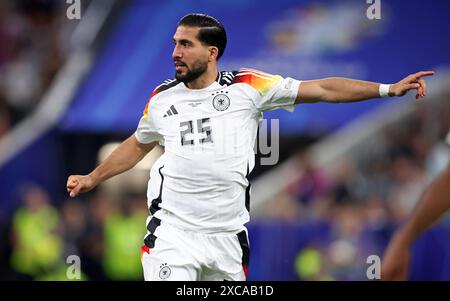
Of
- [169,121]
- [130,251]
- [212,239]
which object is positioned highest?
[169,121]

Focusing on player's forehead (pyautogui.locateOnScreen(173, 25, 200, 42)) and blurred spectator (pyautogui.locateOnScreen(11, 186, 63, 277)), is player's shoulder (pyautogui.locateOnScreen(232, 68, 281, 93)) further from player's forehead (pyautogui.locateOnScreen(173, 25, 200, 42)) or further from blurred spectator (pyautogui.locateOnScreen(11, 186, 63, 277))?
blurred spectator (pyautogui.locateOnScreen(11, 186, 63, 277))

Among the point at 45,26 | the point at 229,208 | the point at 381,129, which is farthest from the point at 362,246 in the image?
the point at 45,26

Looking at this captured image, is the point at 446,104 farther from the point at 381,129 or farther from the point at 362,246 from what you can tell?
the point at 362,246

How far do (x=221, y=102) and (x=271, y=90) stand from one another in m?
0.37

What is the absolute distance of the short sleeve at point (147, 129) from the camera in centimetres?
678

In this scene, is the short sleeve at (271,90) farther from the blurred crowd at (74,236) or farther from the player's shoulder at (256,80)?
the blurred crowd at (74,236)

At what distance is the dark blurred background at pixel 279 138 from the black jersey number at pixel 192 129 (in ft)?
14.8

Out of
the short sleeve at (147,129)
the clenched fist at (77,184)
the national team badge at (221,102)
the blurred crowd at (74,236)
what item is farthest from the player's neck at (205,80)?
the blurred crowd at (74,236)

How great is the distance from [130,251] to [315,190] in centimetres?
243

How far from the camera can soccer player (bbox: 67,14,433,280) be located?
6422 mm

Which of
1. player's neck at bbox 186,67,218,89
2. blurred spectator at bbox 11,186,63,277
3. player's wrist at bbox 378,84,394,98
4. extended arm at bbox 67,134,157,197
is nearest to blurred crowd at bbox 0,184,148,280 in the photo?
blurred spectator at bbox 11,186,63,277

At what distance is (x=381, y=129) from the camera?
1213 cm

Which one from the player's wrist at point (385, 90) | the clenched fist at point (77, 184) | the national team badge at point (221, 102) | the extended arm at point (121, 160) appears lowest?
the clenched fist at point (77, 184)
